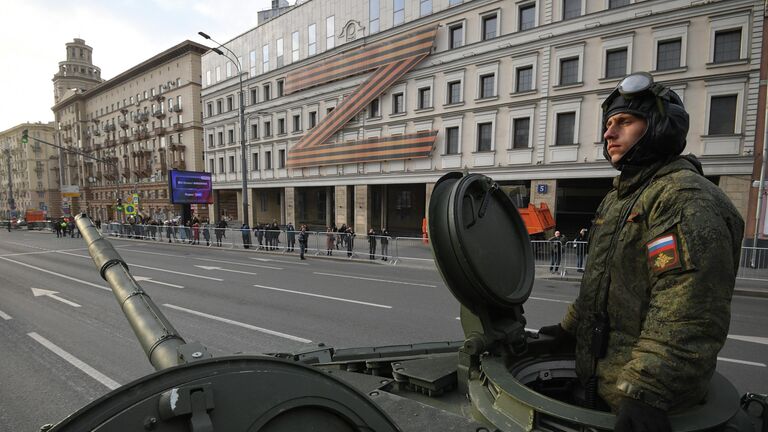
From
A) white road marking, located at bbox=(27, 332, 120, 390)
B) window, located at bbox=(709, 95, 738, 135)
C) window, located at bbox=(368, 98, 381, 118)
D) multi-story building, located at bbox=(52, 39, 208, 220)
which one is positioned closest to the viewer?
white road marking, located at bbox=(27, 332, 120, 390)

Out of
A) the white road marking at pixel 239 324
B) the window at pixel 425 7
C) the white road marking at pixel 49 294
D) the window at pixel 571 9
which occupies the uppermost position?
the window at pixel 425 7

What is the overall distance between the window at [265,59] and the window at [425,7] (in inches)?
606

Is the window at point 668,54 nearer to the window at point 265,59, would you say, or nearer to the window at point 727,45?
the window at point 727,45

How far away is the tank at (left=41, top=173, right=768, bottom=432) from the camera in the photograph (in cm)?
Result: 83

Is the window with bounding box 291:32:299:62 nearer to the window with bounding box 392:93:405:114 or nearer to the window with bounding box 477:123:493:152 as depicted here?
the window with bounding box 392:93:405:114

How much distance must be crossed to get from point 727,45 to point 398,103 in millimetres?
16208

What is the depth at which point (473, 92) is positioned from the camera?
69.9 feet

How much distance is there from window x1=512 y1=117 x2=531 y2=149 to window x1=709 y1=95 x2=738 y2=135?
7.49 metres

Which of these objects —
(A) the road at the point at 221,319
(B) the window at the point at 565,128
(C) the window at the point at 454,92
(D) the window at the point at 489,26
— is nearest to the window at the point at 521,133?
(B) the window at the point at 565,128

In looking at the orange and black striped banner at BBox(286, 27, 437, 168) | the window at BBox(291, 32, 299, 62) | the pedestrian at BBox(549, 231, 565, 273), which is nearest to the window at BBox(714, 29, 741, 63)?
the pedestrian at BBox(549, 231, 565, 273)

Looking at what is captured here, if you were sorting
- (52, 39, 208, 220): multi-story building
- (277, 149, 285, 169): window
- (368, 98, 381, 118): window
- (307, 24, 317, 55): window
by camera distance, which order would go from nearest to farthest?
(368, 98, 381, 118): window → (307, 24, 317, 55): window → (277, 149, 285, 169): window → (52, 39, 208, 220): multi-story building

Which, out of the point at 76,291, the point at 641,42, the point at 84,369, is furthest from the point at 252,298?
the point at 641,42

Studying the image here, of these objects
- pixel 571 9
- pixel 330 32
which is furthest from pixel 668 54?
pixel 330 32

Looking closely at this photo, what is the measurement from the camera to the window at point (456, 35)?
21.5 metres
